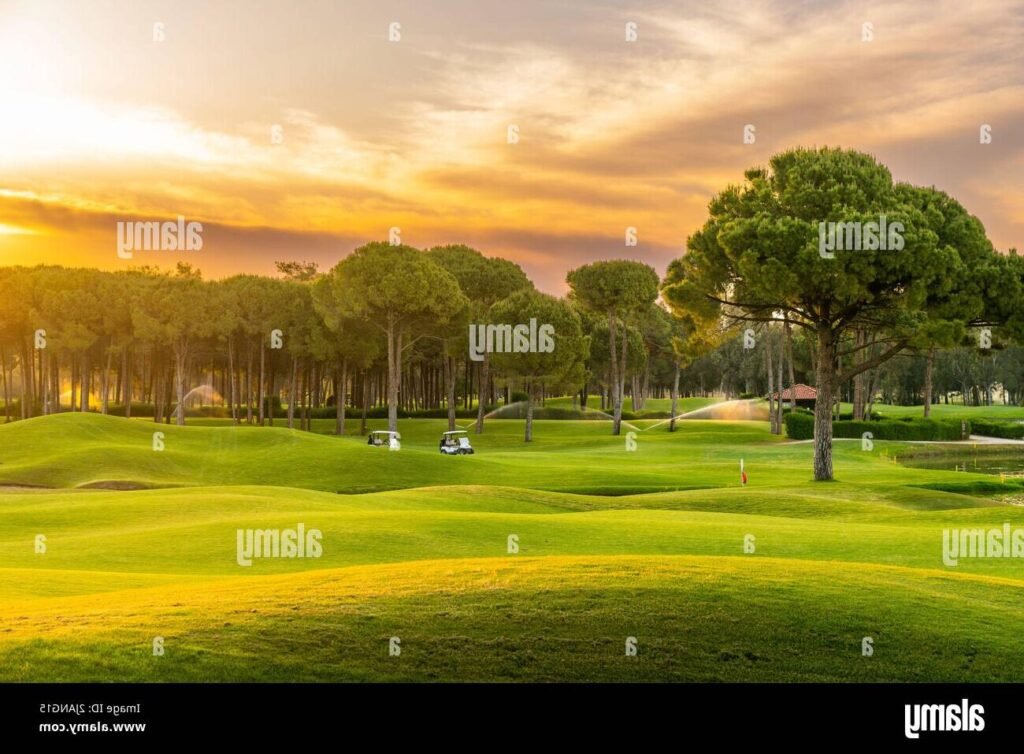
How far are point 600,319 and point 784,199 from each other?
89.1 m

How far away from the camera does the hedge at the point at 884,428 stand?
9162cm

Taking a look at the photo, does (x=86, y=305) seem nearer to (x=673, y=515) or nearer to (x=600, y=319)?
(x=600, y=319)

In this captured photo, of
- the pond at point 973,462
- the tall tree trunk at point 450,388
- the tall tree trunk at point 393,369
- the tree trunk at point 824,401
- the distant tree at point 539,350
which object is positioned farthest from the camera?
the tall tree trunk at point 450,388

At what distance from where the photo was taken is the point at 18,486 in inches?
2085

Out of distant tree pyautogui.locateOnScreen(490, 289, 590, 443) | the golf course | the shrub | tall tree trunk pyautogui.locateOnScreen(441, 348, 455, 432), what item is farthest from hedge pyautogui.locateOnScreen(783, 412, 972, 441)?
tall tree trunk pyautogui.locateOnScreen(441, 348, 455, 432)

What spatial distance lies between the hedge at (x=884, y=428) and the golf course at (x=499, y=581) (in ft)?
109

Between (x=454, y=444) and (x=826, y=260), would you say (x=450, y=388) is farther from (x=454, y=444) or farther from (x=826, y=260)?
(x=826, y=260)

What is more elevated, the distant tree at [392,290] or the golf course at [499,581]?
the distant tree at [392,290]

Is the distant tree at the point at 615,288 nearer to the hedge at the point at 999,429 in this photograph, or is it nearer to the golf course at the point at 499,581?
the hedge at the point at 999,429

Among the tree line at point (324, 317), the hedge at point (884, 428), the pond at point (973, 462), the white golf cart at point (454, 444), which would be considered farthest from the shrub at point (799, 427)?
the white golf cart at point (454, 444)

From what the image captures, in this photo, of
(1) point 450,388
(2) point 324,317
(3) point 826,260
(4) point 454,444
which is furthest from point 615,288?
(3) point 826,260

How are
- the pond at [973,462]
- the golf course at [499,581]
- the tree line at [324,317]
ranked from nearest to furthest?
the golf course at [499,581] → the pond at [973,462] → the tree line at [324,317]

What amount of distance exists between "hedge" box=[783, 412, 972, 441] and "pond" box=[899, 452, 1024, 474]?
30.5ft
